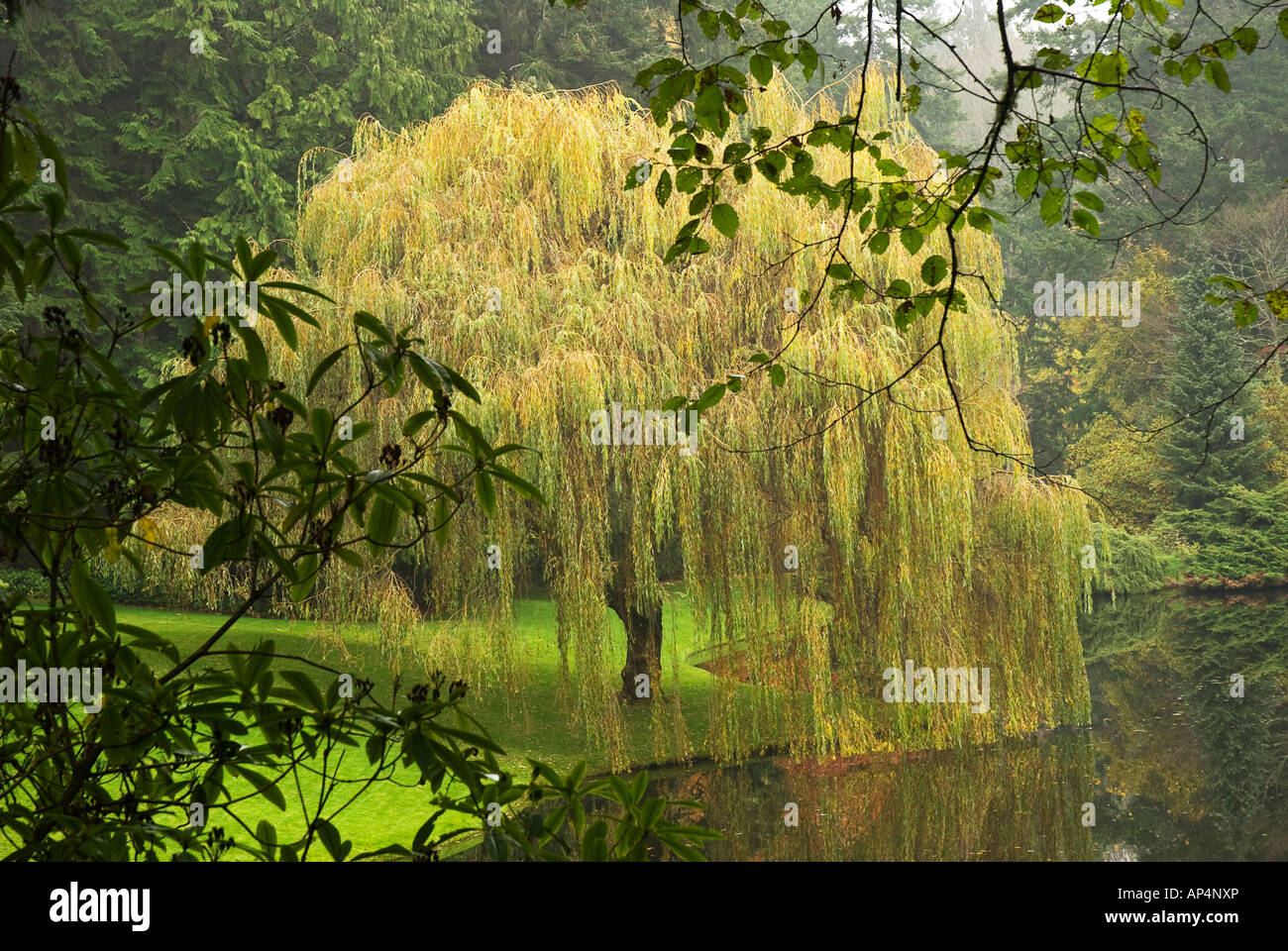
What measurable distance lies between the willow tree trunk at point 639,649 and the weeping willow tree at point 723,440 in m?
0.72

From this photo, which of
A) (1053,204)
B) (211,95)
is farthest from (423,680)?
(211,95)

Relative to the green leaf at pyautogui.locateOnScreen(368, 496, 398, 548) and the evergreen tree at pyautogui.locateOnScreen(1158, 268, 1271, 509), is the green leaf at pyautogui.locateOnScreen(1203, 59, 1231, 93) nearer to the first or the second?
the green leaf at pyautogui.locateOnScreen(368, 496, 398, 548)

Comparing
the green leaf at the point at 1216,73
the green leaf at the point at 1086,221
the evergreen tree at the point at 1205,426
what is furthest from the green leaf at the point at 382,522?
the evergreen tree at the point at 1205,426

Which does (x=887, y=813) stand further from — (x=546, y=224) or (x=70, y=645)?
(x=70, y=645)

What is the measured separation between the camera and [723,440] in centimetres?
693

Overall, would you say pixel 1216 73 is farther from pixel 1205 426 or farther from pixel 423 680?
pixel 1205 426

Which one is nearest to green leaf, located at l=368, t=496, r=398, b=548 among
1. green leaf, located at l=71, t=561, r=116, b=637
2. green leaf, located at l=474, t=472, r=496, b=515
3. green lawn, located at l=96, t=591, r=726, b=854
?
green leaf, located at l=474, t=472, r=496, b=515

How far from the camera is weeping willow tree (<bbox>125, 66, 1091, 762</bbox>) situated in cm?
→ 688

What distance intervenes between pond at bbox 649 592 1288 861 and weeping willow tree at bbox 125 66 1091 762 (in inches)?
12.9

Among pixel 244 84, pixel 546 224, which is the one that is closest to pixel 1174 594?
pixel 546 224

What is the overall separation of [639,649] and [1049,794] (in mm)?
3252

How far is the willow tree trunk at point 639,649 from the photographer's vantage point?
866cm

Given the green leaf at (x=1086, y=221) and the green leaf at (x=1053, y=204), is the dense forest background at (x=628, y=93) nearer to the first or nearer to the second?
the green leaf at (x=1053, y=204)

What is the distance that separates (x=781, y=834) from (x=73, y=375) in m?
5.85
